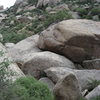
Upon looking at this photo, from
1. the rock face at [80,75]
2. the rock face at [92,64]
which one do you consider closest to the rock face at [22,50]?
the rock face at [80,75]

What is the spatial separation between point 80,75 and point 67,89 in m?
3.65

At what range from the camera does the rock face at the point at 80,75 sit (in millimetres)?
15273

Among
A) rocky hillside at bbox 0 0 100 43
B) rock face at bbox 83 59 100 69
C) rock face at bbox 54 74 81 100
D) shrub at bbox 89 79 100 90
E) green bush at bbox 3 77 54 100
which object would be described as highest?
green bush at bbox 3 77 54 100

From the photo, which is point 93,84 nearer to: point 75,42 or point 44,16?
point 75,42

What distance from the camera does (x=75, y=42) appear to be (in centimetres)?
1752

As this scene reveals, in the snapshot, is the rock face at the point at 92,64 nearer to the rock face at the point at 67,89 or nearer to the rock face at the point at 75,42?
the rock face at the point at 75,42

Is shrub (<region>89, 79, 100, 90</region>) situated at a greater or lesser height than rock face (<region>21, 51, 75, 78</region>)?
lesser

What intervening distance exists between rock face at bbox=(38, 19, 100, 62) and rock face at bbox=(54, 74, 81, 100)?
5.51m

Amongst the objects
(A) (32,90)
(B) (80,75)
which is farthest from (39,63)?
(A) (32,90)

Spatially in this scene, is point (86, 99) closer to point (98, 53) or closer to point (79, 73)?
point (79, 73)

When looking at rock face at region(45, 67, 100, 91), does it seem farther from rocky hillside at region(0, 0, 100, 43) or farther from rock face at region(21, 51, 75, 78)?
rocky hillside at region(0, 0, 100, 43)

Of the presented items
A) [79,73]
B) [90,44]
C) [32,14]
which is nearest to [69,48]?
[90,44]

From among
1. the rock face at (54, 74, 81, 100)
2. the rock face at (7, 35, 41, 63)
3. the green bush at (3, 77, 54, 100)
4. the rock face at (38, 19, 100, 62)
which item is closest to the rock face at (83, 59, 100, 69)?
the rock face at (38, 19, 100, 62)

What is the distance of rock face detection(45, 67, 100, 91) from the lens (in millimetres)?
15273
